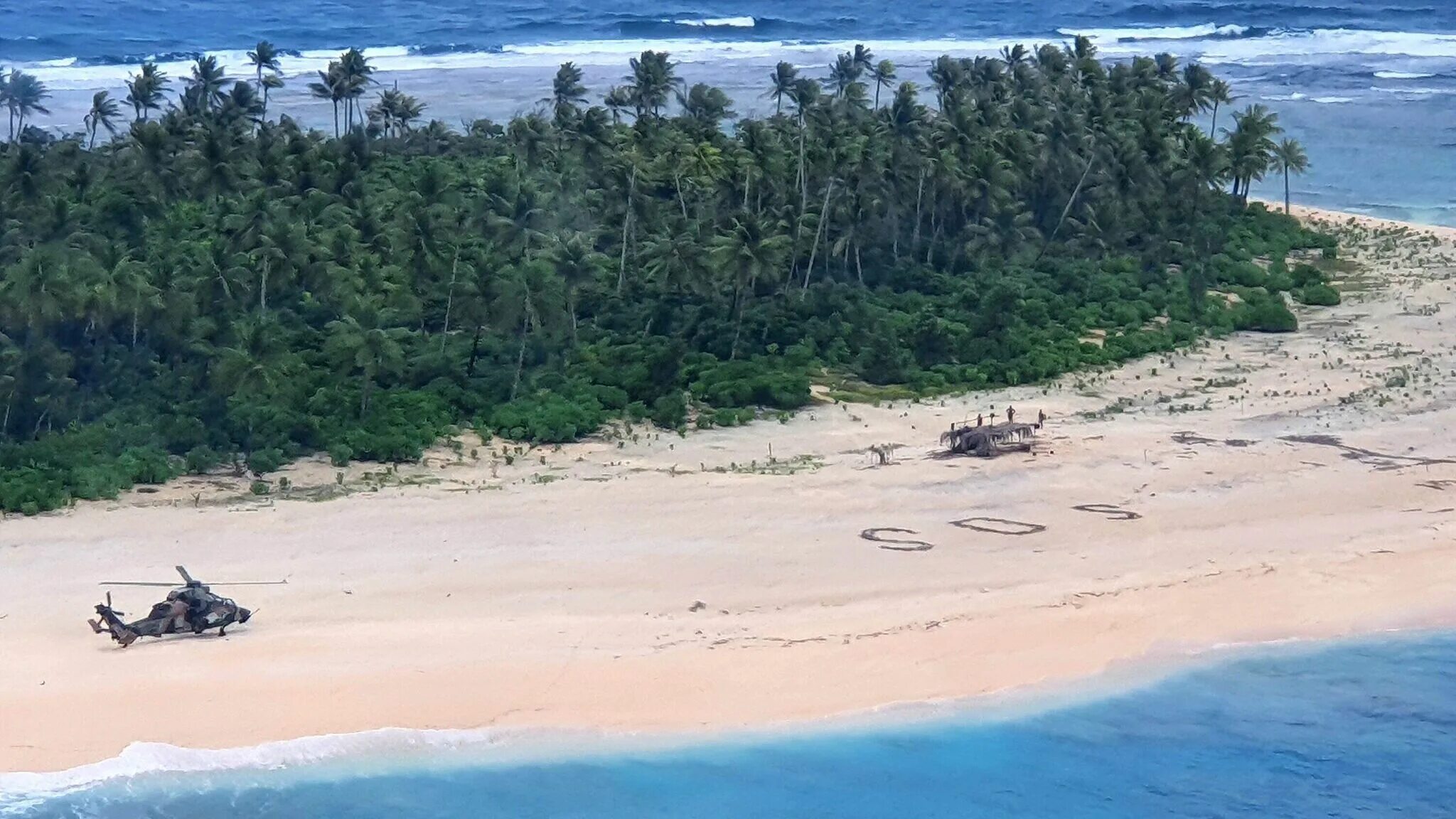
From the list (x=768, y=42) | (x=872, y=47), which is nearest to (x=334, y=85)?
(x=768, y=42)

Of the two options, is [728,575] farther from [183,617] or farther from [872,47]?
[872,47]

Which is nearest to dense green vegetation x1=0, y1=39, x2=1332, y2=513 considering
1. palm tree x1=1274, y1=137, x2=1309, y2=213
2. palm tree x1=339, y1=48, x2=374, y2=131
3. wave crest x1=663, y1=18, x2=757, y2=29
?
palm tree x1=1274, y1=137, x2=1309, y2=213

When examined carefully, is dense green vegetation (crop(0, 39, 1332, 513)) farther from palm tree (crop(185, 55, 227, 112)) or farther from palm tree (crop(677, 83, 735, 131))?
palm tree (crop(185, 55, 227, 112))

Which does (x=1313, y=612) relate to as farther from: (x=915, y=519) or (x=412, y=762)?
(x=412, y=762)

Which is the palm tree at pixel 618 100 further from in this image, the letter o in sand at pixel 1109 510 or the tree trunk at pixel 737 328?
the letter o in sand at pixel 1109 510

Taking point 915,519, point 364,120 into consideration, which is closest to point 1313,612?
point 915,519
